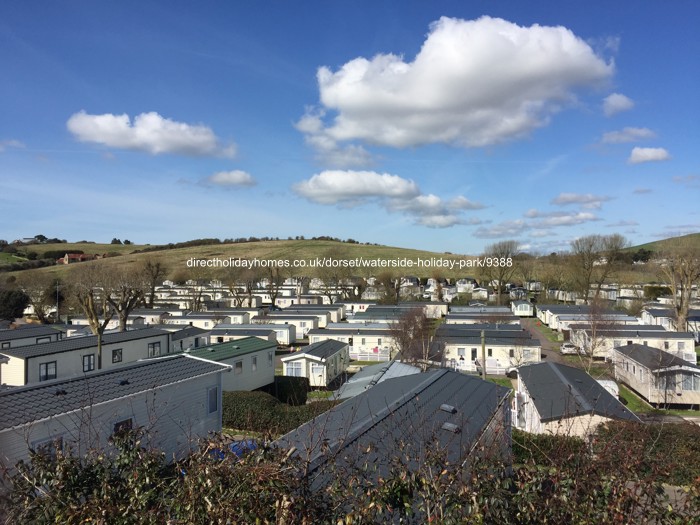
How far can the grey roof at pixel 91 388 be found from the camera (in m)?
8.40

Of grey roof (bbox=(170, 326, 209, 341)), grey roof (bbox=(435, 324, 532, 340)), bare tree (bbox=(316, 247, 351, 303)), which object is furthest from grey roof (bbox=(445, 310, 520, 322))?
bare tree (bbox=(316, 247, 351, 303))

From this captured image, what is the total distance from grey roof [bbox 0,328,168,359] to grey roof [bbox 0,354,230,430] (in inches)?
408

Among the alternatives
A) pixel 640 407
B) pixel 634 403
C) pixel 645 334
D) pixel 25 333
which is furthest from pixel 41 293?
pixel 645 334

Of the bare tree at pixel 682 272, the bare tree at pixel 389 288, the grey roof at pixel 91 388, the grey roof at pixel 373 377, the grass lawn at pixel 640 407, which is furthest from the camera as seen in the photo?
the bare tree at pixel 389 288

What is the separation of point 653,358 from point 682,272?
17.5m

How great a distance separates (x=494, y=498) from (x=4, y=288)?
53280 mm

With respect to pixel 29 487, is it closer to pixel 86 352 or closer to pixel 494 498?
pixel 494 498

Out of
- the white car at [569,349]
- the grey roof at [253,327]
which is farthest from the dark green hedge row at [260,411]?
the white car at [569,349]

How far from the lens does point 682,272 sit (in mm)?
34469

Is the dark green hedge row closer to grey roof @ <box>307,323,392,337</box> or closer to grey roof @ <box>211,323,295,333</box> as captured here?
grey roof @ <box>307,323,392,337</box>

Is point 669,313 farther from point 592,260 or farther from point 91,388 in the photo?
point 91,388

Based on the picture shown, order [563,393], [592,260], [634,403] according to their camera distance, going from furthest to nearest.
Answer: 1. [592,260]
2. [634,403]
3. [563,393]

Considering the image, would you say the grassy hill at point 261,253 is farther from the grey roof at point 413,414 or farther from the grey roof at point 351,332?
the grey roof at point 413,414

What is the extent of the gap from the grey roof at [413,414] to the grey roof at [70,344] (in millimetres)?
15828
